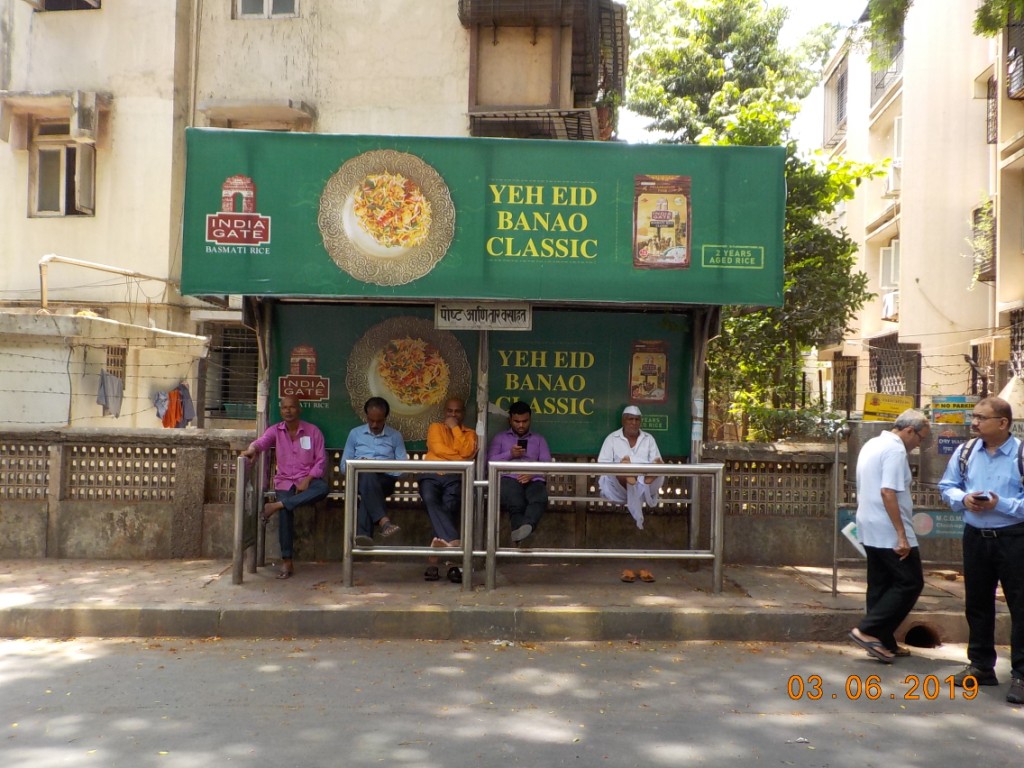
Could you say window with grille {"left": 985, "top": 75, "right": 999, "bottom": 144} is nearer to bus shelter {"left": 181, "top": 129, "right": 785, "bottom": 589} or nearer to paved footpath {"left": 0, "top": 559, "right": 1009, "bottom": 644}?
bus shelter {"left": 181, "top": 129, "right": 785, "bottom": 589}

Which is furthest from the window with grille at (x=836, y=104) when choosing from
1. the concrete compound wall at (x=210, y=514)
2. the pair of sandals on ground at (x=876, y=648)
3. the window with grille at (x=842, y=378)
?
the pair of sandals on ground at (x=876, y=648)

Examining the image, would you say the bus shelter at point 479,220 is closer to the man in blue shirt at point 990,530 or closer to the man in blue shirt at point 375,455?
the man in blue shirt at point 375,455

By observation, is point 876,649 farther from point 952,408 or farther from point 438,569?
point 438,569

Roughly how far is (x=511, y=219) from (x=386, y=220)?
96 centimetres

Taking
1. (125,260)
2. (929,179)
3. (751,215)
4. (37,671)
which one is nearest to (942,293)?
(929,179)

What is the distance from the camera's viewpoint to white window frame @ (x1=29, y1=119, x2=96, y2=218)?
50.6 feet

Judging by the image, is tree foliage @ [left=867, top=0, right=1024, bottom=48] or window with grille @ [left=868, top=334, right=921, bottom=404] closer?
tree foliage @ [left=867, top=0, right=1024, bottom=48]

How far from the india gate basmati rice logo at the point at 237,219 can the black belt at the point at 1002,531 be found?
208 inches

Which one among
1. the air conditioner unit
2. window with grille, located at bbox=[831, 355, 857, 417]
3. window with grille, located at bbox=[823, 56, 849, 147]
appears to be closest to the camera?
the air conditioner unit

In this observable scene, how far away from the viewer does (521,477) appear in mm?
7680

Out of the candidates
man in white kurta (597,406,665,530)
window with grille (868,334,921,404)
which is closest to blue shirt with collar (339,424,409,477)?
man in white kurta (597,406,665,530)
